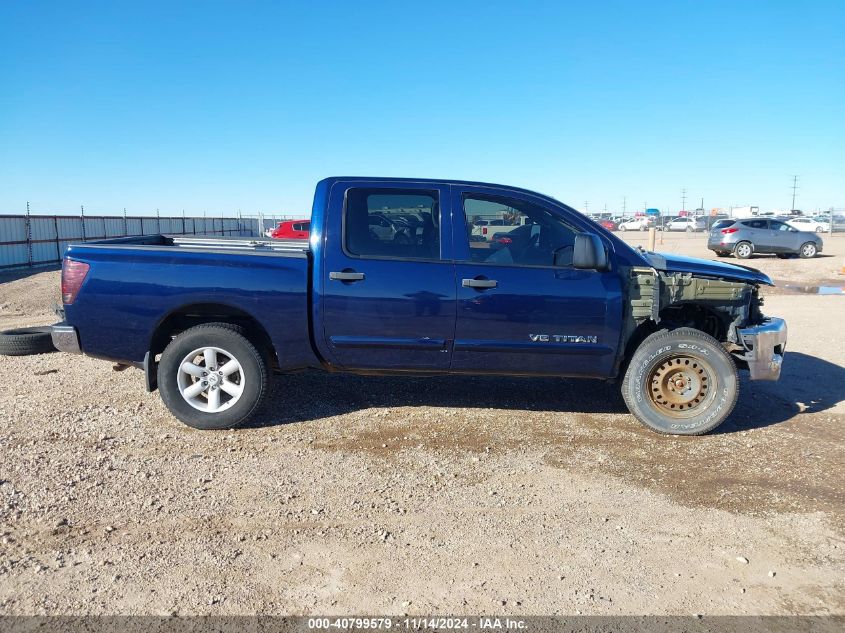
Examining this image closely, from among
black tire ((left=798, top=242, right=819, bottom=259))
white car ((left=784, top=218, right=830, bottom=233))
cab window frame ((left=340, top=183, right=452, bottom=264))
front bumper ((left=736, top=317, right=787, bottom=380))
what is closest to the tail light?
cab window frame ((left=340, top=183, right=452, bottom=264))

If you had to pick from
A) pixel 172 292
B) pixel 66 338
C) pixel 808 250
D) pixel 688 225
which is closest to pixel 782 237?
pixel 808 250

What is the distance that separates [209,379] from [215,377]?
48 millimetres

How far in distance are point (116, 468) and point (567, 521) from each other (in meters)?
2.83

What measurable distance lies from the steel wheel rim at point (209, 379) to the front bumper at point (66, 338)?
0.81m

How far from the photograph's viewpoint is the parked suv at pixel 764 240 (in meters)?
21.8

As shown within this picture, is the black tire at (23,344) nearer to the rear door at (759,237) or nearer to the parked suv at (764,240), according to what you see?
the parked suv at (764,240)

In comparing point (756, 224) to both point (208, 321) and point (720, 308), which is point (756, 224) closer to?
point (720, 308)

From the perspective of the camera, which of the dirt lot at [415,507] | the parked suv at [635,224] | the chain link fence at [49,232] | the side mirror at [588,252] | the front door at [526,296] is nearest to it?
the dirt lot at [415,507]

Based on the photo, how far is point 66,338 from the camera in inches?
182

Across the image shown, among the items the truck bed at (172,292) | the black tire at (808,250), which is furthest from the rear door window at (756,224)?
the truck bed at (172,292)

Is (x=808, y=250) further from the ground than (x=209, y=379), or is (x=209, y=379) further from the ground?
(x=808, y=250)

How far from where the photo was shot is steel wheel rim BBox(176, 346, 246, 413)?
4609mm

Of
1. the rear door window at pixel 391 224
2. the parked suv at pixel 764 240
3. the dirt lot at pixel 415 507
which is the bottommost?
the dirt lot at pixel 415 507

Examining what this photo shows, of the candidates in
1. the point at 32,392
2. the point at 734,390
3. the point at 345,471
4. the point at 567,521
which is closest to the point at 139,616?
the point at 345,471
